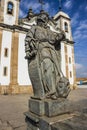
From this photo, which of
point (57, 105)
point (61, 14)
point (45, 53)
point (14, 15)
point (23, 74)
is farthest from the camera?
point (61, 14)

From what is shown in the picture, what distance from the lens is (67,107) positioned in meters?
2.35

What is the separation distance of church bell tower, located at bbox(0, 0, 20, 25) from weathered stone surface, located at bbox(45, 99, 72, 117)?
47.8 ft

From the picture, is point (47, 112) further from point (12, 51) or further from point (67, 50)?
point (67, 50)

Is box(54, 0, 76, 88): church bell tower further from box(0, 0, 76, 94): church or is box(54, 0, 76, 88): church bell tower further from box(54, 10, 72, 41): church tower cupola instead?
box(0, 0, 76, 94): church

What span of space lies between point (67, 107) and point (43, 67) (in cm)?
93

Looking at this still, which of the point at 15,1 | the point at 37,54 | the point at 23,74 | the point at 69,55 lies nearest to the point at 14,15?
the point at 15,1

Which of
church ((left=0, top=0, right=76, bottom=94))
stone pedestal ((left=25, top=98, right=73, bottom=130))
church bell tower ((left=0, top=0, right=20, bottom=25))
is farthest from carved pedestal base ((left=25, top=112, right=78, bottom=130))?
church bell tower ((left=0, top=0, right=20, bottom=25))

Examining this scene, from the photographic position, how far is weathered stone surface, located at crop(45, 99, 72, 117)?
83.3 inches

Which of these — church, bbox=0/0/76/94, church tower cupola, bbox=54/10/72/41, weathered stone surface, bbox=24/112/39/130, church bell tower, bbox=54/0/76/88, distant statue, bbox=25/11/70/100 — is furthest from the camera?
church tower cupola, bbox=54/10/72/41

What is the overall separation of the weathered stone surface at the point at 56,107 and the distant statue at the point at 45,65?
0.11m

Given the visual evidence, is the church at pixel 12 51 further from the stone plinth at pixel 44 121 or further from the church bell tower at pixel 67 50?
the stone plinth at pixel 44 121

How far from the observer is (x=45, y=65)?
243 centimetres

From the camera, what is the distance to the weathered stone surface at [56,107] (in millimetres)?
2115

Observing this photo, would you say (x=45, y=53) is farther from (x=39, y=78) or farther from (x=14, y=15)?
(x=14, y=15)
